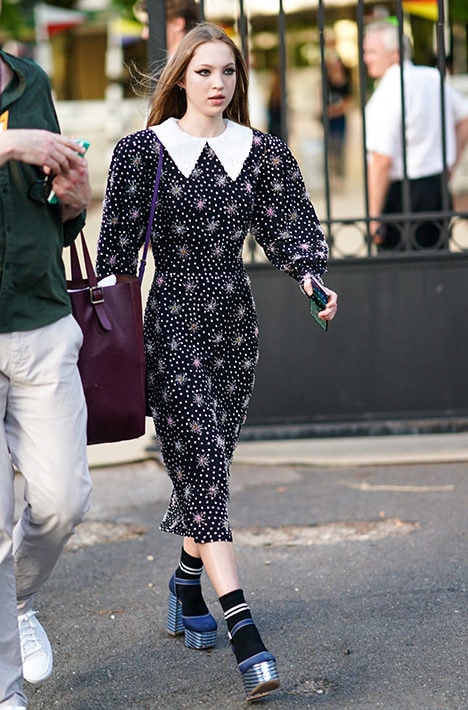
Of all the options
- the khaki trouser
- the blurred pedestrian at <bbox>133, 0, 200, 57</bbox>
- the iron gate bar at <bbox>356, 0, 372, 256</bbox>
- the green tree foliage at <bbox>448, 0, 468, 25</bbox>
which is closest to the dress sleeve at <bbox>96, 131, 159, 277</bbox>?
the khaki trouser

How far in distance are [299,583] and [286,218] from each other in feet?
4.52

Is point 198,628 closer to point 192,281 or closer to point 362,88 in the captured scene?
point 192,281

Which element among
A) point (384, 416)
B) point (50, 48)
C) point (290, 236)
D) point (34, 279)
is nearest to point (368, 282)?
point (384, 416)

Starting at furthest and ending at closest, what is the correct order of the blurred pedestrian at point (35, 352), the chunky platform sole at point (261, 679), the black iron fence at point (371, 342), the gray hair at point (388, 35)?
1. the gray hair at point (388, 35)
2. the black iron fence at point (371, 342)
3. the chunky platform sole at point (261, 679)
4. the blurred pedestrian at point (35, 352)

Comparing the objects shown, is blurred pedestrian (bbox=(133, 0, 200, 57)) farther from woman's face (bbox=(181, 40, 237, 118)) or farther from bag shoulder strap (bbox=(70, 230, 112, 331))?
bag shoulder strap (bbox=(70, 230, 112, 331))

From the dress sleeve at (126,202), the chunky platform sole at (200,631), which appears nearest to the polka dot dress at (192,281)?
the dress sleeve at (126,202)

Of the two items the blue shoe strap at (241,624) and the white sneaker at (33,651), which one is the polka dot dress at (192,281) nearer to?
the blue shoe strap at (241,624)

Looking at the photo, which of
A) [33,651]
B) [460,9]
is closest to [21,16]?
[460,9]

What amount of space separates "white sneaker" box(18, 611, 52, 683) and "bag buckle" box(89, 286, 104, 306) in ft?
2.90

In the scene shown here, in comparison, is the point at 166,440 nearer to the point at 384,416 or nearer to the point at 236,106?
the point at 236,106

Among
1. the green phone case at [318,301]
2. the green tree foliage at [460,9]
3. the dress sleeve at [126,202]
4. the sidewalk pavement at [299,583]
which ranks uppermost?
the green tree foliage at [460,9]

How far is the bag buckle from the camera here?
131 inches

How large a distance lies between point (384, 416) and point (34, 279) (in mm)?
3423

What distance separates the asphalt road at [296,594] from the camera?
3.47m
